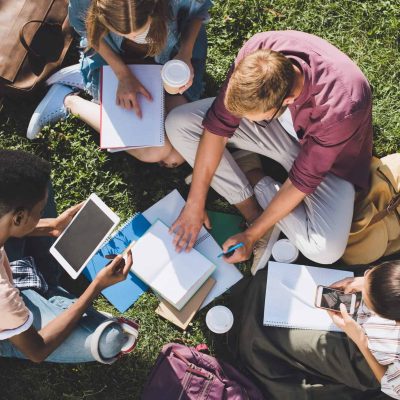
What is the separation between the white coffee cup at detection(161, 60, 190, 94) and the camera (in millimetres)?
3592

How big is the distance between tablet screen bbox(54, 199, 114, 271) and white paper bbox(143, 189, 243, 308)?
18.3 inches

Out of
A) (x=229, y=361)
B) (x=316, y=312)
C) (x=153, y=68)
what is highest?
(x=153, y=68)

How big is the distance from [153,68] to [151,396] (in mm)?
2181

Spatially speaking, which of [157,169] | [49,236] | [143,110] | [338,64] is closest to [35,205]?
[49,236]

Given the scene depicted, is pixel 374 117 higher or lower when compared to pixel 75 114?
lower

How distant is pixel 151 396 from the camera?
372 centimetres

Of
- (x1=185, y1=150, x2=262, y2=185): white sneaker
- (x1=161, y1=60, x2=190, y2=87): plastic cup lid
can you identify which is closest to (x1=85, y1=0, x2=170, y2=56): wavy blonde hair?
(x1=161, y1=60, x2=190, y2=87): plastic cup lid

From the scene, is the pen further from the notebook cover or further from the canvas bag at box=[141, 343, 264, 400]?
the canvas bag at box=[141, 343, 264, 400]

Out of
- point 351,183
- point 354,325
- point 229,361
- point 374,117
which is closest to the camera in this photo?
point 354,325

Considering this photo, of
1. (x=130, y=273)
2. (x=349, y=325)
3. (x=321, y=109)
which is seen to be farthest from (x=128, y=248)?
(x=321, y=109)

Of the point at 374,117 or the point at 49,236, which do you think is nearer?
the point at 49,236

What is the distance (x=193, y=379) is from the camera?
12.2ft

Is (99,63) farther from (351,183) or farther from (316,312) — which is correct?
(316,312)

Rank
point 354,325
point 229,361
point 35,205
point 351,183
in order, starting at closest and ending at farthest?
A: point 35,205, point 354,325, point 351,183, point 229,361
